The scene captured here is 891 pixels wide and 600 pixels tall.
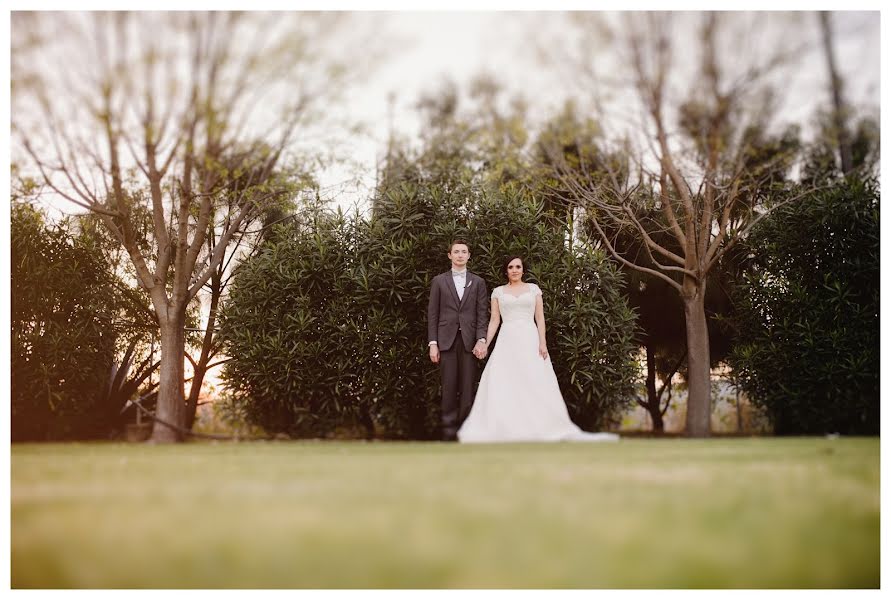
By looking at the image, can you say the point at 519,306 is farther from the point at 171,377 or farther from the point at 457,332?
the point at 171,377

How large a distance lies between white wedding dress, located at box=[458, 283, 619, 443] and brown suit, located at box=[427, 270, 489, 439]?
0.53ft

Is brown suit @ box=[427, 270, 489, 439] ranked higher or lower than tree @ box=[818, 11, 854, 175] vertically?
lower

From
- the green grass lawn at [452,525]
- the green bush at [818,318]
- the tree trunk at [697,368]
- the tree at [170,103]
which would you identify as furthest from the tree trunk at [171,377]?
the green bush at [818,318]

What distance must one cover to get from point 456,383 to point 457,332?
1.46ft

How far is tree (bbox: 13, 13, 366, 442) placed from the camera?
20.6 feet

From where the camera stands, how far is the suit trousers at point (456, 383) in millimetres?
6414

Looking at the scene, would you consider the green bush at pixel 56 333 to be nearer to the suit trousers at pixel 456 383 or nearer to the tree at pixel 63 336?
the tree at pixel 63 336

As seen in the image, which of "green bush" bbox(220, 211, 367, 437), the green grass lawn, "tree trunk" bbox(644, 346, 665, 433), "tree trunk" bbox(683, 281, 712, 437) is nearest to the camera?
the green grass lawn

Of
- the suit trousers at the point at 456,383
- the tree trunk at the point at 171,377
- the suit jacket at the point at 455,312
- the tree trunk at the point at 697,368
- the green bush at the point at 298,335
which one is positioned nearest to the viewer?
the suit trousers at the point at 456,383

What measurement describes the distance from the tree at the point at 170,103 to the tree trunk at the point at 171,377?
10 mm

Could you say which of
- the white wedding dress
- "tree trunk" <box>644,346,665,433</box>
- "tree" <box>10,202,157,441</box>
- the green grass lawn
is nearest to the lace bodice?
the white wedding dress

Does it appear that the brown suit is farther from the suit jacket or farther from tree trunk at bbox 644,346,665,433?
tree trunk at bbox 644,346,665,433

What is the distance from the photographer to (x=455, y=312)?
6.55 m

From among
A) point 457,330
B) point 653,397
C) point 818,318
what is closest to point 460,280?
point 457,330
